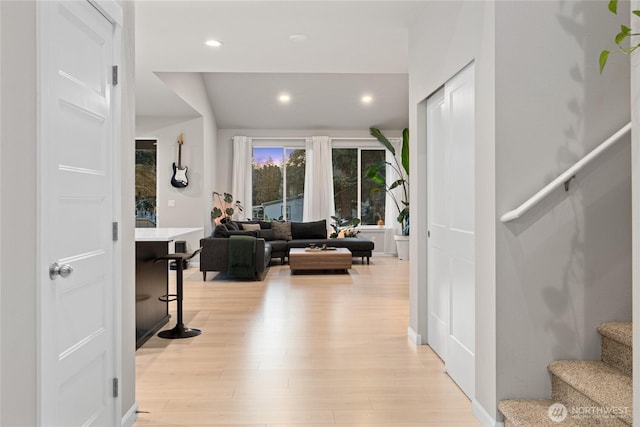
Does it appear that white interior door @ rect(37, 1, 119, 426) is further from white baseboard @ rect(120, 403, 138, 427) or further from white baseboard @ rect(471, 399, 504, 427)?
white baseboard @ rect(471, 399, 504, 427)

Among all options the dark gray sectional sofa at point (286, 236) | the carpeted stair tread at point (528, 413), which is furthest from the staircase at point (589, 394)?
the dark gray sectional sofa at point (286, 236)

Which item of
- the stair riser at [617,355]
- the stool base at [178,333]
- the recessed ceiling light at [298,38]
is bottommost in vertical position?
the stool base at [178,333]

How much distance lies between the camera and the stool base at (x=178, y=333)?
4.22 meters

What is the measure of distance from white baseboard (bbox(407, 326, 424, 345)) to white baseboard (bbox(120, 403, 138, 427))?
7.24 ft

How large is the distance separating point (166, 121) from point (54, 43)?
7397 mm

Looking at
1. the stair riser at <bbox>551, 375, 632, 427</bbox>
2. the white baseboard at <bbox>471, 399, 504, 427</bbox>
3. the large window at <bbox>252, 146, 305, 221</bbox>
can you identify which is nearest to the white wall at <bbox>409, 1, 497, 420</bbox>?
the white baseboard at <bbox>471, 399, 504, 427</bbox>

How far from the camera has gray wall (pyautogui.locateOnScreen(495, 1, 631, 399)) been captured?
2.38m

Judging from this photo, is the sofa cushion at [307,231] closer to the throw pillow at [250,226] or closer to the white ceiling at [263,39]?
the throw pillow at [250,226]

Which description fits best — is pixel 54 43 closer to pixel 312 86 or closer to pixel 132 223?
pixel 132 223

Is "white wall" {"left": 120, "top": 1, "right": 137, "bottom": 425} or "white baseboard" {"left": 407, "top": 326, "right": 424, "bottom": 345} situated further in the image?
"white baseboard" {"left": 407, "top": 326, "right": 424, "bottom": 345}

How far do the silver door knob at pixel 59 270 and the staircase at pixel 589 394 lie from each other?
6.43ft

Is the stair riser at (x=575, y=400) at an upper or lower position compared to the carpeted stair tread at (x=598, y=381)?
lower

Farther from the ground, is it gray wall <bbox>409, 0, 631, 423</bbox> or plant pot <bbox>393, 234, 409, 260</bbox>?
gray wall <bbox>409, 0, 631, 423</bbox>

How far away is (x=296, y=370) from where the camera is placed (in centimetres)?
336
